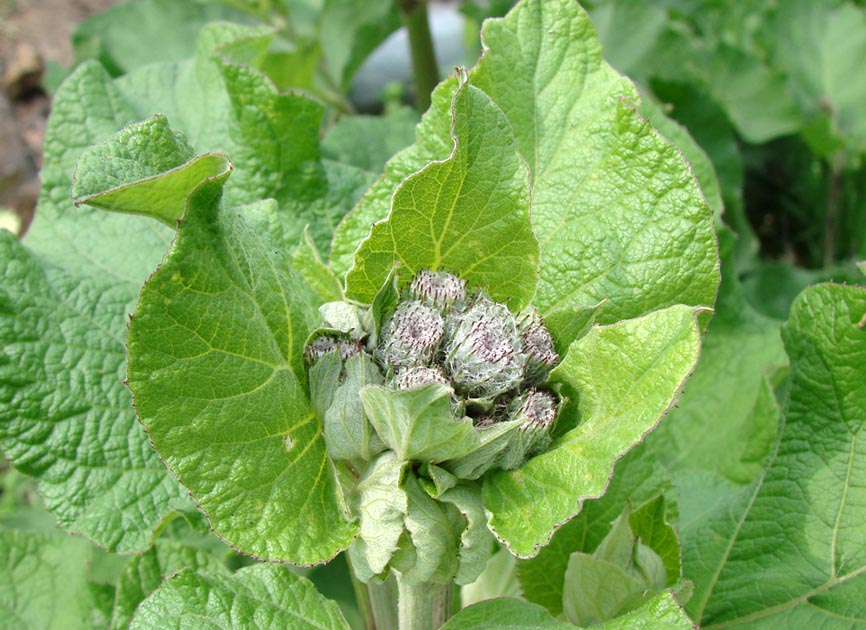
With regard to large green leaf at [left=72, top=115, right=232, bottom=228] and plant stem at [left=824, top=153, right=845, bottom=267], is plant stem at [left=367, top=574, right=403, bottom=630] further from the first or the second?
plant stem at [left=824, top=153, right=845, bottom=267]

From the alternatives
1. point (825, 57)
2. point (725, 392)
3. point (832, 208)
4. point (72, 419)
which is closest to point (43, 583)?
point (72, 419)

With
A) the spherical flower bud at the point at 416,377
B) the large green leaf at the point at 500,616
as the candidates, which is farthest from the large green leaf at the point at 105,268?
the large green leaf at the point at 500,616

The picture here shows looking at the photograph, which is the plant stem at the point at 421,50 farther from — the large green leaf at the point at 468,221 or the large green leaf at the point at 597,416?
the large green leaf at the point at 597,416

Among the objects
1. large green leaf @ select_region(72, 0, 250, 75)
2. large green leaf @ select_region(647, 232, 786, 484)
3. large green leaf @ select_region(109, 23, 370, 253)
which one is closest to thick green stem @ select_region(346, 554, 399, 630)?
large green leaf @ select_region(109, 23, 370, 253)

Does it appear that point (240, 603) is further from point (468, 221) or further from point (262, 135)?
point (262, 135)

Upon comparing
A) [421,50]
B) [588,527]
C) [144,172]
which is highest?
[144,172]

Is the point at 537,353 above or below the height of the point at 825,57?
above

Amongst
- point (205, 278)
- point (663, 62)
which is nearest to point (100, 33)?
point (663, 62)

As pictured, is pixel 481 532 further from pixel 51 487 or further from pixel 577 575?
pixel 51 487
